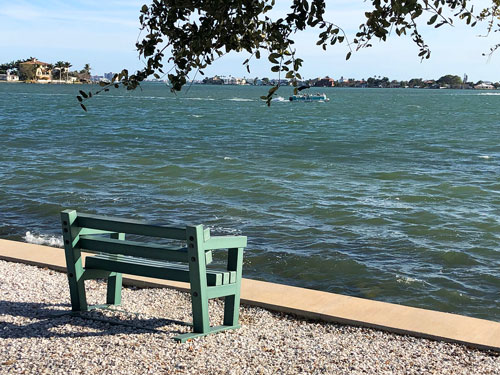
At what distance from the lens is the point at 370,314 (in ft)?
19.7

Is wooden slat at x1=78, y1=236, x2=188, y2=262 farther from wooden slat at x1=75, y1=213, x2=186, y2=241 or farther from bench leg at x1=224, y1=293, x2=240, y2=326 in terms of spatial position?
bench leg at x1=224, y1=293, x2=240, y2=326

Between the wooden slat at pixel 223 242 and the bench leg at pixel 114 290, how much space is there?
1.34 m

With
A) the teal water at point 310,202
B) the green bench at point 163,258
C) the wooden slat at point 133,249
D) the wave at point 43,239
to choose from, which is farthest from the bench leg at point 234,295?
the wave at point 43,239

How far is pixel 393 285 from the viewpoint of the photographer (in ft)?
31.3

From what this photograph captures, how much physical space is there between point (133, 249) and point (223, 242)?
75cm

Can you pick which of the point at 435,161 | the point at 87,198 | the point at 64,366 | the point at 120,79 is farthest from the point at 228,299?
the point at 435,161

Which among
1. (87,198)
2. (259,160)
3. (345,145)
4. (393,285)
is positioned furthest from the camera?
(345,145)

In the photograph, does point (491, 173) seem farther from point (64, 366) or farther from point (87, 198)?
point (64, 366)

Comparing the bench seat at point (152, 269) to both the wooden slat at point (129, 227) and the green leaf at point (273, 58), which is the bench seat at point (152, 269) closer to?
the wooden slat at point (129, 227)

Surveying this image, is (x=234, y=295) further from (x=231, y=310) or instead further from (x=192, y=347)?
(x=192, y=347)

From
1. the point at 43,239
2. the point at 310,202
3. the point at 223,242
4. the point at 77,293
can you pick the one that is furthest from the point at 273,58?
the point at 310,202

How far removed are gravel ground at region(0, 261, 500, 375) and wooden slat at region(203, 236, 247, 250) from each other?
737 mm

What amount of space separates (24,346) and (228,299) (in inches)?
64.1

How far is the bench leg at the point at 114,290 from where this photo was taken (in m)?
6.07
